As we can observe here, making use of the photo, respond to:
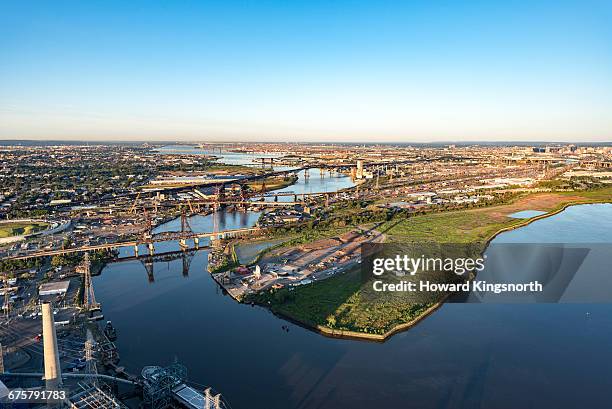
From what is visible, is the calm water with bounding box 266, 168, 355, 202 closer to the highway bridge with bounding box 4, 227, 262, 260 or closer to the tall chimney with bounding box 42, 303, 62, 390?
the highway bridge with bounding box 4, 227, 262, 260

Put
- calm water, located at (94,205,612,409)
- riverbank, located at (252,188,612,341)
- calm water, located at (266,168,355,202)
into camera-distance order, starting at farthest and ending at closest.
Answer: calm water, located at (266,168,355,202) < riverbank, located at (252,188,612,341) < calm water, located at (94,205,612,409)

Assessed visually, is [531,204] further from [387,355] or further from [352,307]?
[387,355]

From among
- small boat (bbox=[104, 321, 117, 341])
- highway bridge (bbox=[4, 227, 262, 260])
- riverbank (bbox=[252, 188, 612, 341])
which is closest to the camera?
small boat (bbox=[104, 321, 117, 341])

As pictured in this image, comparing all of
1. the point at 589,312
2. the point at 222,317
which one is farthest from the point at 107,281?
the point at 589,312

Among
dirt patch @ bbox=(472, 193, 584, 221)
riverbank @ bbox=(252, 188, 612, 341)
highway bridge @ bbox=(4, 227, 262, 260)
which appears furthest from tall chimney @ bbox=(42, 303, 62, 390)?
dirt patch @ bbox=(472, 193, 584, 221)

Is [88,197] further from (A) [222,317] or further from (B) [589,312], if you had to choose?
(B) [589,312]
